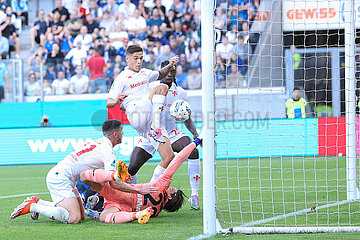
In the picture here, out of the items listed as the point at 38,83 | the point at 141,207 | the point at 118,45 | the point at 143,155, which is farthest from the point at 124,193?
the point at 118,45

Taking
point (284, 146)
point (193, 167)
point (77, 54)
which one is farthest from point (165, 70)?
point (77, 54)

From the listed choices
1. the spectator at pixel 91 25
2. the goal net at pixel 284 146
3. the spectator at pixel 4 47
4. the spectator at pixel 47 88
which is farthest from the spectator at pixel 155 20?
the spectator at pixel 4 47

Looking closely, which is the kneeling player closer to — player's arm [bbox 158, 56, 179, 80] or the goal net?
the goal net

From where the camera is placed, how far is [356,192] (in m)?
7.54

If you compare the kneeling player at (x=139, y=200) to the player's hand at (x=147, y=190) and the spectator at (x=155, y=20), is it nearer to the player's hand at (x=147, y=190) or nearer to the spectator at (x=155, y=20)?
the player's hand at (x=147, y=190)

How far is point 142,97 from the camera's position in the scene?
759cm

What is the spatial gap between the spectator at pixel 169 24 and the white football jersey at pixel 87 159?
13.3 metres

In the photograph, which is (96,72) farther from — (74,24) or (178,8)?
(178,8)

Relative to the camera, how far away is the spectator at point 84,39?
18969mm

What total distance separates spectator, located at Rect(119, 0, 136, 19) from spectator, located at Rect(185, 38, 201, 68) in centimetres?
286

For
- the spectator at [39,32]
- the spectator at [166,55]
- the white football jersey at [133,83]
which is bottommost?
the white football jersey at [133,83]

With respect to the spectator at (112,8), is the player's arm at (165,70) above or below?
below

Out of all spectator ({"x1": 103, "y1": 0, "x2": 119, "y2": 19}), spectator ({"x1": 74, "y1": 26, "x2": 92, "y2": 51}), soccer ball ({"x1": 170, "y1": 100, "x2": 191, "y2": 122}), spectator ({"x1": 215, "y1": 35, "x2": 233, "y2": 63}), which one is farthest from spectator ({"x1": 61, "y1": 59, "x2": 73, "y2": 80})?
soccer ball ({"x1": 170, "y1": 100, "x2": 191, "y2": 122})

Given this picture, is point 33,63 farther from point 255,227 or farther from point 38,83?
point 255,227
